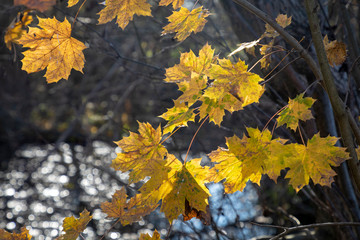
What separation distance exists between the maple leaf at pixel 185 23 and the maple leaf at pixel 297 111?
333 mm

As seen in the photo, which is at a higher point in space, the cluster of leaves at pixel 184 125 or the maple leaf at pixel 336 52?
the maple leaf at pixel 336 52

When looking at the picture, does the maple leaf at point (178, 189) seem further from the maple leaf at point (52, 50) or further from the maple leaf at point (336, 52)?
the maple leaf at point (336, 52)

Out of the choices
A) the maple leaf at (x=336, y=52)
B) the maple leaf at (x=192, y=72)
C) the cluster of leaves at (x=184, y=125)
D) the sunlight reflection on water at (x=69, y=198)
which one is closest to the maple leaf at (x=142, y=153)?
the cluster of leaves at (x=184, y=125)

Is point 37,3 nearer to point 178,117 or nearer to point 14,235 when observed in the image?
point 178,117

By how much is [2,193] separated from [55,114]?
2.30m

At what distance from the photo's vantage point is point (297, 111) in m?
0.96

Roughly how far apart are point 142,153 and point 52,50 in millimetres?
371

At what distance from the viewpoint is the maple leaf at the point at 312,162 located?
100 centimetres

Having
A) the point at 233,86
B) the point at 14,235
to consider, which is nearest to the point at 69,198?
the point at 14,235

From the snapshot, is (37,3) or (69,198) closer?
(37,3)

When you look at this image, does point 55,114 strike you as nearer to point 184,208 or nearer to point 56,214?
point 56,214

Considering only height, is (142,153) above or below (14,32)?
below

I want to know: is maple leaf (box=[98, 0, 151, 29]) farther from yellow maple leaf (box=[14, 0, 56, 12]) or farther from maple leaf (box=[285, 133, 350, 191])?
maple leaf (box=[285, 133, 350, 191])

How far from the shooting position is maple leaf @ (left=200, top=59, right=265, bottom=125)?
98 centimetres
